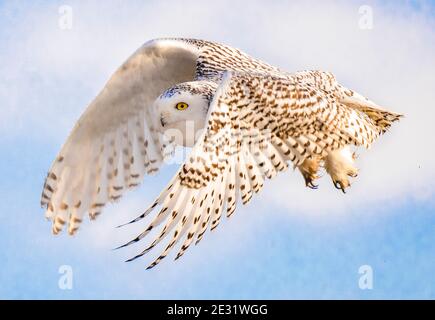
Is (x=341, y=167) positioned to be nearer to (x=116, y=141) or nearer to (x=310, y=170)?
(x=310, y=170)

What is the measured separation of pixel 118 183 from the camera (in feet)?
31.0

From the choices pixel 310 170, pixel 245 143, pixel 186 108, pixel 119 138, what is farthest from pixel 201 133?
pixel 119 138

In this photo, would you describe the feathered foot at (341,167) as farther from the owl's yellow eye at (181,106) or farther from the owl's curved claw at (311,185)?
the owl's yellow eye at (181,106)

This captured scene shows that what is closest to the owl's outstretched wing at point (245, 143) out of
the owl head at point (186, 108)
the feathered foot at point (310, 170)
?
the feathered foot at point (310, 170)

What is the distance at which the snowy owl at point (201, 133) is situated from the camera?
759cm

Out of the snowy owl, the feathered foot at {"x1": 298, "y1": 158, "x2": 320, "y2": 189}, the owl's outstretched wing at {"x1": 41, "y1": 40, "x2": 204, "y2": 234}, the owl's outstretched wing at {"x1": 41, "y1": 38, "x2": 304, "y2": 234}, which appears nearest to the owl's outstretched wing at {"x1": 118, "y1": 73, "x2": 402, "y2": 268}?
the snowy owl

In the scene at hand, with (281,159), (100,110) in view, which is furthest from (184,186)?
(100,110)

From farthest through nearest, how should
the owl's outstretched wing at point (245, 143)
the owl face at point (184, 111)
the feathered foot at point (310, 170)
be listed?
the feathered foot at point (310, 170) → the owl face at point (184, 111) → the owl's outstretched wing at point (245, 143)

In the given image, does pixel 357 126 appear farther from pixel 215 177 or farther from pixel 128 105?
pixel 128 105

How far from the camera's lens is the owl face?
8.25 metres

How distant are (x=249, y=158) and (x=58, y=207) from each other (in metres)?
2.27

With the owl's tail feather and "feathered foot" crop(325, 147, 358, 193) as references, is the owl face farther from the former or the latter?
the owl's tail feather

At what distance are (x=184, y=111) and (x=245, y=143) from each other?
63 centimetres

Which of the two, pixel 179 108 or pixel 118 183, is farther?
pixel 118 183
